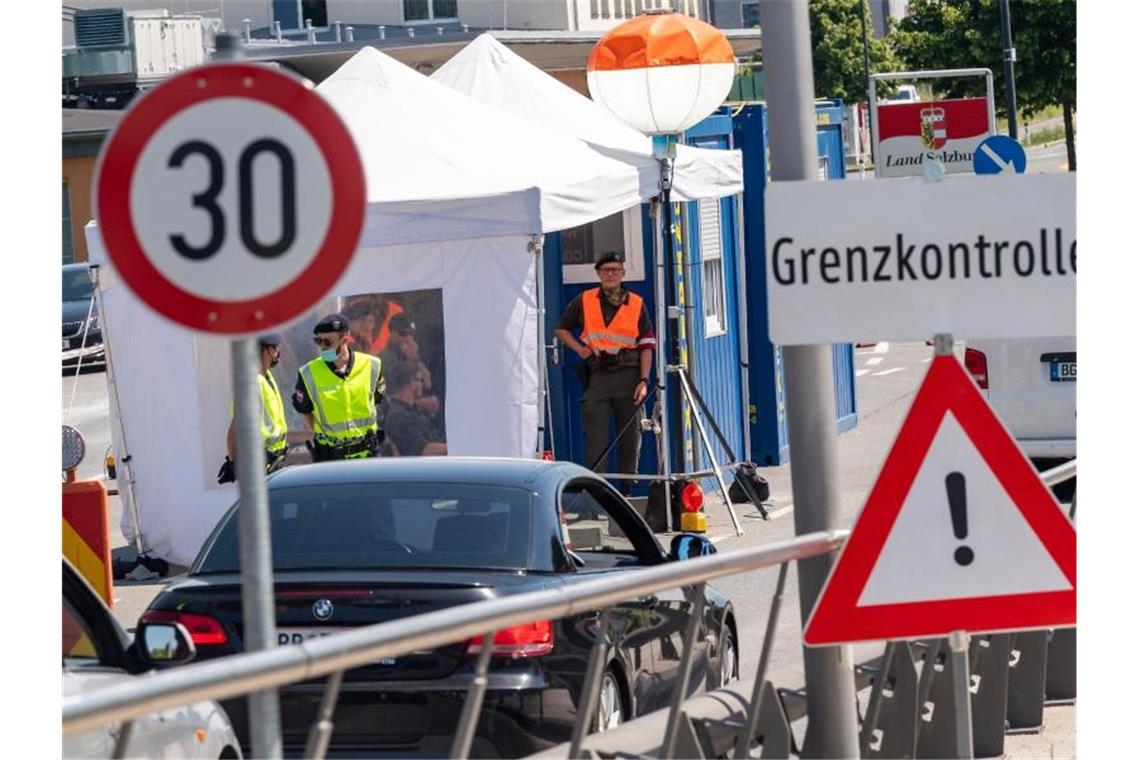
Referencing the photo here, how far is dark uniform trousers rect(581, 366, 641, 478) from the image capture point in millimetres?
16281

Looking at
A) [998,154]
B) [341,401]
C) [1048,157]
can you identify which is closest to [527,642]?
[341,401]

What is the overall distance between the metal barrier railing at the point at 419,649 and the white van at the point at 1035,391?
1020 cm

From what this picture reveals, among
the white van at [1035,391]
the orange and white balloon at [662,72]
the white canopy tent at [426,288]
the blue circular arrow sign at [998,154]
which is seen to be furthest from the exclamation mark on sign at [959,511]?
the blue circular arrow sign at [998,154]

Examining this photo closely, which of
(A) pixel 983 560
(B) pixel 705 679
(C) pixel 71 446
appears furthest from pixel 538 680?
(C) pixel 71 446

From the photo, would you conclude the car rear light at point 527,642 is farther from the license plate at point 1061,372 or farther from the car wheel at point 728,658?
the license plate at point 1061,372

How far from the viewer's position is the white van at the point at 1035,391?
15992 mm

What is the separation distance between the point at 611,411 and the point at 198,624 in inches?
347

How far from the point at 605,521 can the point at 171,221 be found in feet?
17.2

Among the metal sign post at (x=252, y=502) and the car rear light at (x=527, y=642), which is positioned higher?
the metal sign post at (x=252, y=502)

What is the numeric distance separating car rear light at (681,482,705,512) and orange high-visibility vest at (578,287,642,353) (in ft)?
3.84

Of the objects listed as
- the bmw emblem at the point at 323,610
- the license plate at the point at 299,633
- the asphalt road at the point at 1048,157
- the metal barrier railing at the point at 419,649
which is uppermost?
the asphalt road at the point at 1048,157

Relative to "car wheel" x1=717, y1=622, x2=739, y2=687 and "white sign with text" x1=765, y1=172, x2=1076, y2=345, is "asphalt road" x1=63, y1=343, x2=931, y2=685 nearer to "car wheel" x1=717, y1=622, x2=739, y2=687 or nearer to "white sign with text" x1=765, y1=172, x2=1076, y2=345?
"car wheel" x1=717, y1=622, x2=739, y2=687

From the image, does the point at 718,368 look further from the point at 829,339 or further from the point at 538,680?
the point at 829,339

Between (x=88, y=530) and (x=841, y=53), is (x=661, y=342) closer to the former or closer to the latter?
(x=88, y=530)
